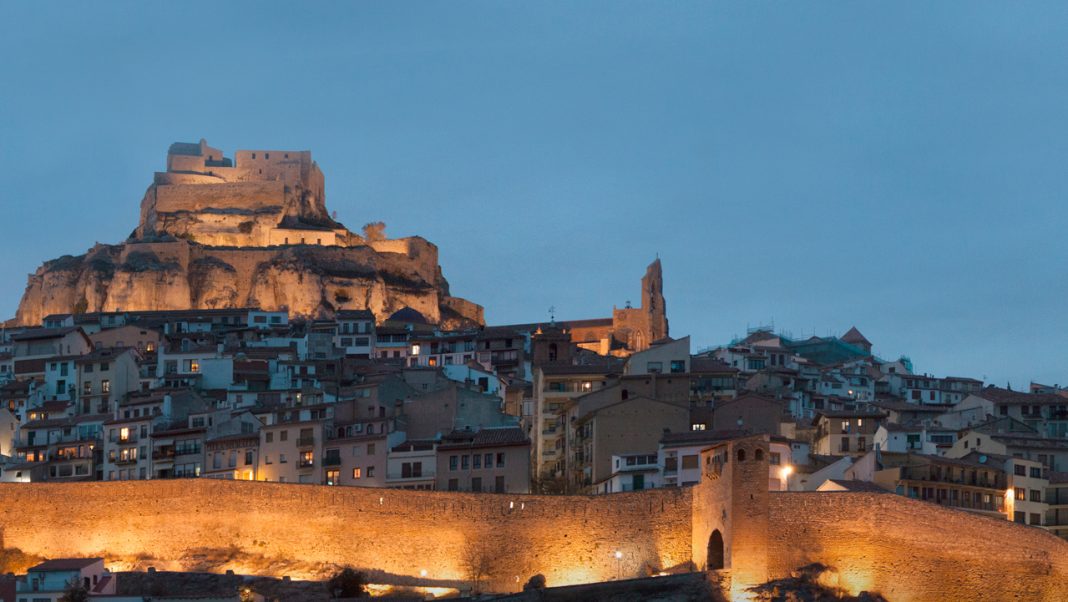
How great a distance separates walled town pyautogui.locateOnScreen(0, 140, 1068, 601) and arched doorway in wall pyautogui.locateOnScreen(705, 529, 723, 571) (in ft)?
0.28

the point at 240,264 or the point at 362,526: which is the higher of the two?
the point at 240,264

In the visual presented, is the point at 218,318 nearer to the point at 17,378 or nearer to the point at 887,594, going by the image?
the point at 17,378

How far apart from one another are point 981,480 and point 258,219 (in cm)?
7711

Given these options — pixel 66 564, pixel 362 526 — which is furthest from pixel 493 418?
pixel 66 564

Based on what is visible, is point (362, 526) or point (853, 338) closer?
point (362, 526)

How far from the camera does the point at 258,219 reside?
127688 millimetres

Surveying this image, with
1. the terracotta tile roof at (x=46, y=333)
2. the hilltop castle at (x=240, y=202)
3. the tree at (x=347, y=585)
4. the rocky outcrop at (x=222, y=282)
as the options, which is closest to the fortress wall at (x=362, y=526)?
the tree at (x=347, y=585)

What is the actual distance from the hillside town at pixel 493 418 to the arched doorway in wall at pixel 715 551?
6.03m

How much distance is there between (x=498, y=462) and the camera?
61.4m

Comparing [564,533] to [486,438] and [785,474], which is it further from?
[785,474]

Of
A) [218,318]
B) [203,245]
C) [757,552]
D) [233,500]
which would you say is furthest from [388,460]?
[203,245]

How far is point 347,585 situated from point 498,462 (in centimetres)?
966

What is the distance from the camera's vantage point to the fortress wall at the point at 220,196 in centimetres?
12888

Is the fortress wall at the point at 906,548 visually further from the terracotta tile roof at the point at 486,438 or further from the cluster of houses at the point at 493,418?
the terracotta tile roof at the point at 486,438
